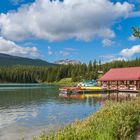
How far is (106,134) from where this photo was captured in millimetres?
11258

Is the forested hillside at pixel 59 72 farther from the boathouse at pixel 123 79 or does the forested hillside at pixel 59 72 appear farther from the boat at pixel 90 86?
the boathouse at pixel 123 79

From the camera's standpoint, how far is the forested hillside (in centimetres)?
15339

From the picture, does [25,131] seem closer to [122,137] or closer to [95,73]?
[122,137]

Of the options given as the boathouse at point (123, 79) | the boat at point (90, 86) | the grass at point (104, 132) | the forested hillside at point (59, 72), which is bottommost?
the grass at point (104, 132)

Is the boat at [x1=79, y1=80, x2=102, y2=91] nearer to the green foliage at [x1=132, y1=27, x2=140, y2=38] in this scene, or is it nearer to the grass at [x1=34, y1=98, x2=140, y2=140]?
the green foliage at [x1=132, y1=27, x2=140, y2=38]

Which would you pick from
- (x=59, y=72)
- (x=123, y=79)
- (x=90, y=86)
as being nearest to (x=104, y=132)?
(x=123, y=79)

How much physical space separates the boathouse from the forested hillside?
203 ft

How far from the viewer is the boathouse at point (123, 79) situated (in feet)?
240

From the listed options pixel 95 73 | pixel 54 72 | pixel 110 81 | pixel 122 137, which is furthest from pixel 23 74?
pixel 122 137

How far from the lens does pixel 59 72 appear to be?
564ft

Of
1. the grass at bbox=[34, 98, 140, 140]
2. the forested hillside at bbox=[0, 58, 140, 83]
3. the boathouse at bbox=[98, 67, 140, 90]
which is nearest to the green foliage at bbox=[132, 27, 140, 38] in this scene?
the grass at bbox=[34, 98, 140, 140]

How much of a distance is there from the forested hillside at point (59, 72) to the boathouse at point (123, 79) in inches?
2438

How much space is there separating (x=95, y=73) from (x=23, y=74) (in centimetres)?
5719

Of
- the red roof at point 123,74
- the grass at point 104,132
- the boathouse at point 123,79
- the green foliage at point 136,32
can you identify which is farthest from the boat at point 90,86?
the grass at point 104,132
